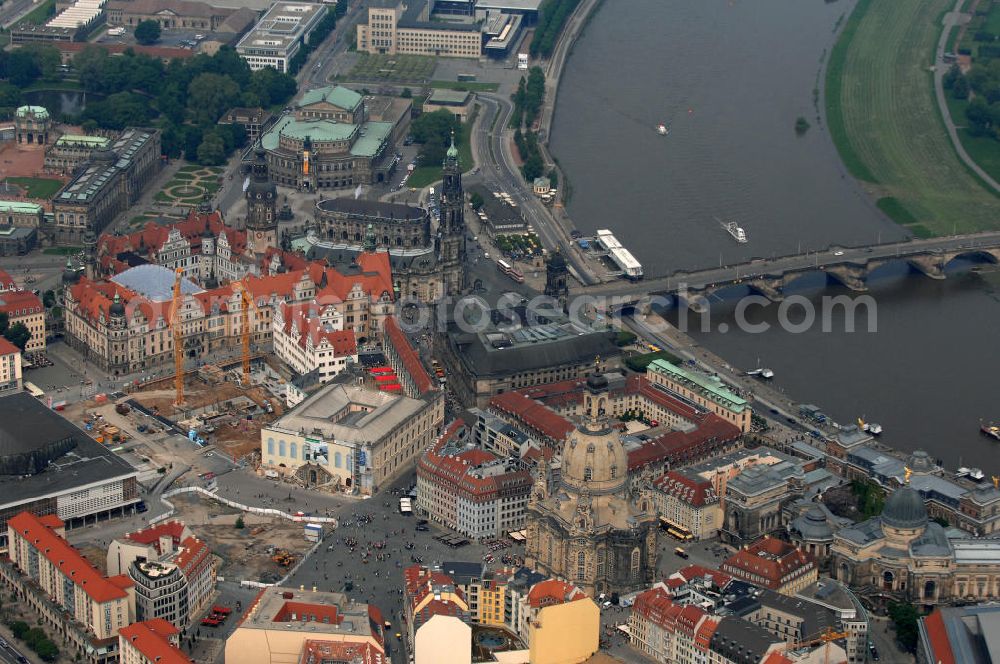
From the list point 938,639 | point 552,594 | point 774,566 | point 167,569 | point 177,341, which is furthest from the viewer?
point 177,341

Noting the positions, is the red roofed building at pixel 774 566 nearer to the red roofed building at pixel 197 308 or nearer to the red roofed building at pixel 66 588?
the red roofed building at pixel 66 588

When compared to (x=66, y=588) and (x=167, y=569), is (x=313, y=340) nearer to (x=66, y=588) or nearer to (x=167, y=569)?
(x=167, y=569)

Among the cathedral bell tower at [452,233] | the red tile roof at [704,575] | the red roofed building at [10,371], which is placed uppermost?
the cathedral bell tower at [452,233]

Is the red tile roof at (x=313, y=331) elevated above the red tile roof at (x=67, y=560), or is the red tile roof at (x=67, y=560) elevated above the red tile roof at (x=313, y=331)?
the red tile roof at (x=313, y=331)

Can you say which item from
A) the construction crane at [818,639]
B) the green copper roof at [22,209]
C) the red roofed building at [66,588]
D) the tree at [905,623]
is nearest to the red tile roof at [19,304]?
the green copper roof at [22,209]

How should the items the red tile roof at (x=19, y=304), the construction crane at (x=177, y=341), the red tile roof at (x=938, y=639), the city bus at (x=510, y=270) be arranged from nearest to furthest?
the red tile roof at (x=938, y=639), the construction crane at (x=177, y=341), the red tile roof at (x=19, y=304), the city bus at (x=510, y=270)

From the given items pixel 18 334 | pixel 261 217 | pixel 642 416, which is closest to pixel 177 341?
pixel 18 334

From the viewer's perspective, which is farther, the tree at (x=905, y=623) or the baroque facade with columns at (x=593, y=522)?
the baroque facade with columns at (x=593, y=522)
